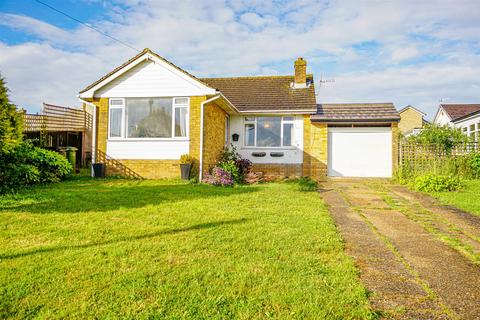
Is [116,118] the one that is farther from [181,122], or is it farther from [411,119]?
[411,119]

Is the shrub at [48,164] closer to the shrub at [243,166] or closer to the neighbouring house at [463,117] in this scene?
the shrub at [243,166]

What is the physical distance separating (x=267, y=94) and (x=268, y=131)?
2098 millimetres

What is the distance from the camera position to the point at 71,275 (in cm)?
316

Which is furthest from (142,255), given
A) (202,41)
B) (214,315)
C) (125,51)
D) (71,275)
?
(125,51)

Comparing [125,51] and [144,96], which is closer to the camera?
[144,96]

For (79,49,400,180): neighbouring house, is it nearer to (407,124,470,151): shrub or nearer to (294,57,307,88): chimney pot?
(294,57,307,88): chimney pot

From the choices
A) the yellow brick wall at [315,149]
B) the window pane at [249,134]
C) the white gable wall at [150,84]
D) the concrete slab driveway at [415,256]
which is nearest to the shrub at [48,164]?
the white gable wall at [150,84]

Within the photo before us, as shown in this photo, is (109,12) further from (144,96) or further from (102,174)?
(102,174)

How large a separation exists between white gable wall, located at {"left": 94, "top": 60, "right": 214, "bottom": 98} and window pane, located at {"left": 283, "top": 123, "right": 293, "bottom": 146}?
16.0 feet

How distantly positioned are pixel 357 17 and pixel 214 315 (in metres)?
10.1

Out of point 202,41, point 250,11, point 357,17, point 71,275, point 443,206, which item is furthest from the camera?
point 202,41

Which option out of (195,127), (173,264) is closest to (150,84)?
(195,127)

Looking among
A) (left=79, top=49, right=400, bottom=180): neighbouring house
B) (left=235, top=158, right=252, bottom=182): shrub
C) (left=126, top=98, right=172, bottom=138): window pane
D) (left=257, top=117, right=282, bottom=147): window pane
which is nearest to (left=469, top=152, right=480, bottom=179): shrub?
(left=79, top=49, right=400, bottom=180): neighbouring house

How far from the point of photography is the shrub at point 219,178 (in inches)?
422
